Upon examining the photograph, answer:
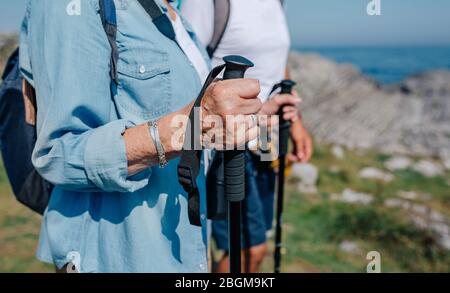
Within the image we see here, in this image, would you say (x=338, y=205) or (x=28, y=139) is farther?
(x=338, y=205)

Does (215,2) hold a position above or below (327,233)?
above

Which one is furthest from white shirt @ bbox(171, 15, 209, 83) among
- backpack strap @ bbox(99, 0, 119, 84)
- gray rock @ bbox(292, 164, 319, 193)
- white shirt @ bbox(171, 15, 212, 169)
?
gray rock @ bbox(292, 164, 319, 193)

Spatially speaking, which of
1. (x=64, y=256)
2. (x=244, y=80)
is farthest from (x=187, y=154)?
(x=64, y=256)

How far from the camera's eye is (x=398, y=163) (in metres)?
7.80

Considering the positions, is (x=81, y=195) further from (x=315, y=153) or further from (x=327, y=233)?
(x=315, y=153)

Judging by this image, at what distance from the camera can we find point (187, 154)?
159 centimetres

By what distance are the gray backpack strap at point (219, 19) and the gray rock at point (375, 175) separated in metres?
5.01

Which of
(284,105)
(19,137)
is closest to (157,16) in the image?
(19,137)

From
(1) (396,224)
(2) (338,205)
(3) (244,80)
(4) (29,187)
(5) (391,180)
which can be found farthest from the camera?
(5) (391,180)

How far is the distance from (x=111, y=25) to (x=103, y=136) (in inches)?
16.6
